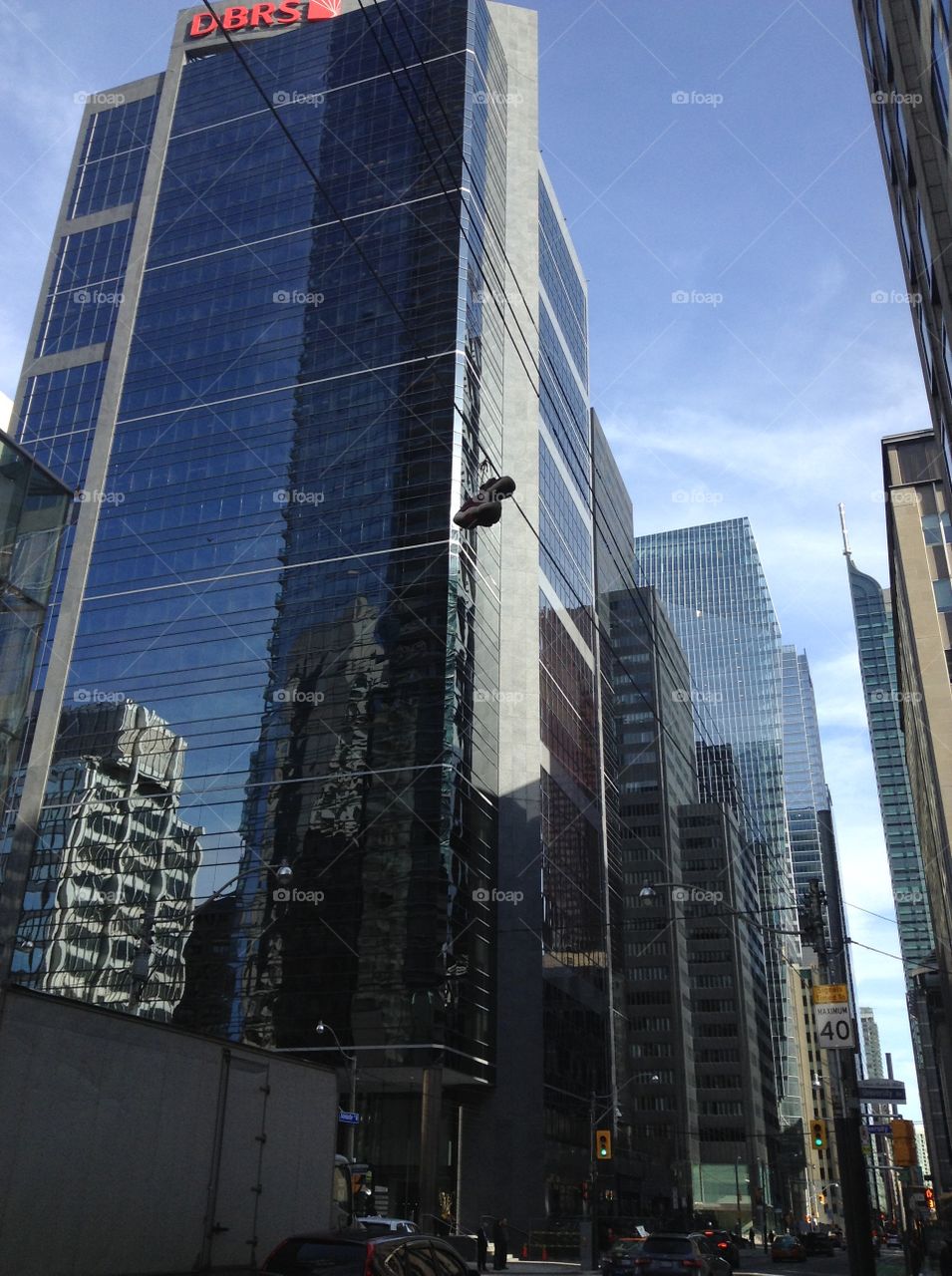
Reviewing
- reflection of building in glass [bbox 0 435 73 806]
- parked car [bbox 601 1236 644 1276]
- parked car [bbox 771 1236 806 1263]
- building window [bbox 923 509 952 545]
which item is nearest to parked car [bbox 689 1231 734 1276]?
parked car [bbox 601 1236 644 1276]

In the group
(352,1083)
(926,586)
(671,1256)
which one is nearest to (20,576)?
(671,1256)

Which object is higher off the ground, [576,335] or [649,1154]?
[576,335]

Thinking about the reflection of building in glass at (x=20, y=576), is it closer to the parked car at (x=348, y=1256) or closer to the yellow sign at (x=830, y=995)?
the parked car at (x=348, y=1256)

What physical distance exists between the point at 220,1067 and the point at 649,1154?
98.5 meters

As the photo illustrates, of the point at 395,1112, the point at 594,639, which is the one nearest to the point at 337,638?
the point at 395,1112

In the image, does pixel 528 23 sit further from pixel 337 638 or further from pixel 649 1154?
pixel 649 1154

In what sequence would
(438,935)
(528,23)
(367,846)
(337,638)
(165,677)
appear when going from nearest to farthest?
(438,935) < (367,846) < (337,638) < (165,677) < (528,23)

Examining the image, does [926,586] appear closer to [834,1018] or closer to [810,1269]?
[810,1269]

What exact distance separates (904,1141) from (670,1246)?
13.2 m

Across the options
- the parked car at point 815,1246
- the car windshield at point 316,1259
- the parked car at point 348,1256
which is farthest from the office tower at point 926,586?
the car windshield at point 316,1259

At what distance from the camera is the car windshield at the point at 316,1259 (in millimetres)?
10406

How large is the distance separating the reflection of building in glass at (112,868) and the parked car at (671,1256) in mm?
46173

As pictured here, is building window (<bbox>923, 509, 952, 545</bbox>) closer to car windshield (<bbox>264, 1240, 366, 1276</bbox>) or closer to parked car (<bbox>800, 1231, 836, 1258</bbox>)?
parked car (<bbox>800, 1231, 836, 1258</bbox>)

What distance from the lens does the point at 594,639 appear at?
9475cm
